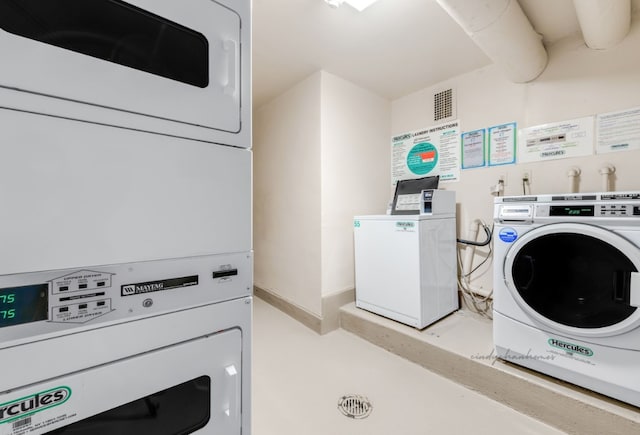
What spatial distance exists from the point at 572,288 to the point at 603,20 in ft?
4.55

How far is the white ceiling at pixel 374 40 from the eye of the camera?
1.57m

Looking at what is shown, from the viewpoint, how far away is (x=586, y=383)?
1220 millimetres

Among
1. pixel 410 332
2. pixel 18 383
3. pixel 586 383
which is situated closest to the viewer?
pixel 18 383

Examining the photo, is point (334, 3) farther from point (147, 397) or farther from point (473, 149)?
point (147, 397)

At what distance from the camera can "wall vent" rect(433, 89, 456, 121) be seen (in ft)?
7.62

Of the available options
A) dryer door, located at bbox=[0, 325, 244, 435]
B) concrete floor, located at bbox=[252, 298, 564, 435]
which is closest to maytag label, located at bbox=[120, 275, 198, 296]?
dryer door, located at bbox=[0, 325, 244, 435]

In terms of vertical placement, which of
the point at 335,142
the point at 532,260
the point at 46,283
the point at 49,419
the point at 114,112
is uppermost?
the point at 335,142

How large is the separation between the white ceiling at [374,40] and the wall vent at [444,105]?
0.13 m

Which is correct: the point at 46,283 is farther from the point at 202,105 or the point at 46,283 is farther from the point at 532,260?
the point at 532,260

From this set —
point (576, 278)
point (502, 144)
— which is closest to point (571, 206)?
point (576, 278)

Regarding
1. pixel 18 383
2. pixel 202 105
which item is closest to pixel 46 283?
pixel 18 383

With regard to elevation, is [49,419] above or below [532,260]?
below

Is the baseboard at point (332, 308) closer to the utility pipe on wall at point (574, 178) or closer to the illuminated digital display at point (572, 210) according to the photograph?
the illuminated digital display at point (572, 210)

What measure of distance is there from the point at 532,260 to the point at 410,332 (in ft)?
2.89
